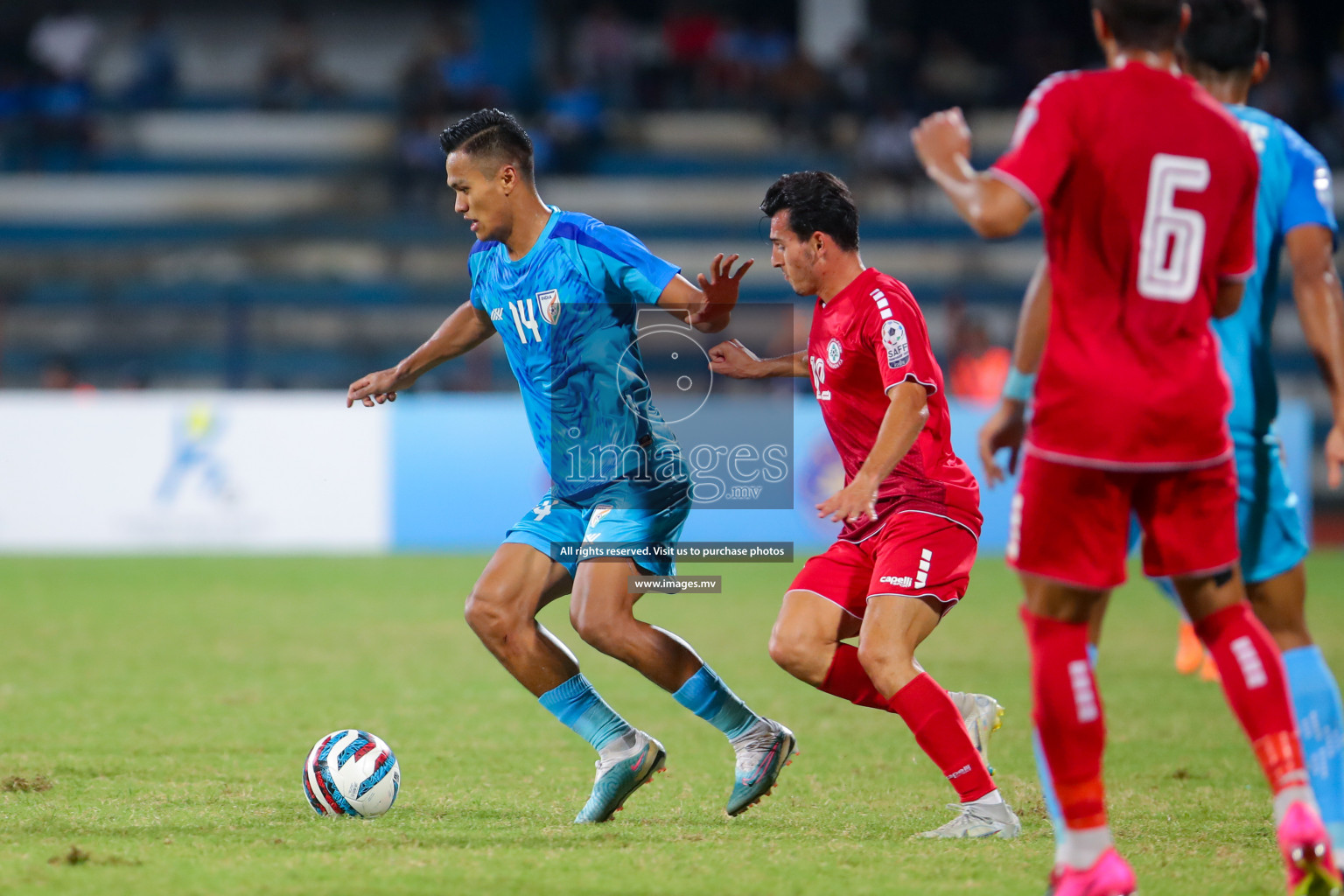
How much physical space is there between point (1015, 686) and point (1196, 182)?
4859 mm

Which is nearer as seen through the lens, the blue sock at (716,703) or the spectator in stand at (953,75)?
the blue sock at (716,703)

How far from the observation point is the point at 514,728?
259 inches

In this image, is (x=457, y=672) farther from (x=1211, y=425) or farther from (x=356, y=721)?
(x=1211, y=425)

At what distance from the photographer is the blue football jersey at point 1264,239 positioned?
3.77 metres

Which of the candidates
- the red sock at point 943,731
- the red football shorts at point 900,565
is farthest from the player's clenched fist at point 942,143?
the red sock at point 943,731

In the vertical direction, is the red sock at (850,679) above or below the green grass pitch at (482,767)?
above

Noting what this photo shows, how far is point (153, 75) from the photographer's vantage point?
69.5 feet

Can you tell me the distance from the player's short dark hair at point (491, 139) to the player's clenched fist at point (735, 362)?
2.94 ft

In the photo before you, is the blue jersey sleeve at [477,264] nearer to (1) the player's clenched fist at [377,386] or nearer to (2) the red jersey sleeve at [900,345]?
(1) the player's clenched fist at [377,386]

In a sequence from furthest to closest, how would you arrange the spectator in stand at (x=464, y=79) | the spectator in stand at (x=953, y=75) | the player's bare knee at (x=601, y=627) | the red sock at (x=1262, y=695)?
the spectator in stand at (x=953, y=75) < the spectator in stand at (x=464, y=79) < the player's bare knee at (x=601, y=627) < the red sock at (x=1262, y=695)

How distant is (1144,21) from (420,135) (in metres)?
17.9

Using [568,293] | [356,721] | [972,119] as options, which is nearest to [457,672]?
[356,721]

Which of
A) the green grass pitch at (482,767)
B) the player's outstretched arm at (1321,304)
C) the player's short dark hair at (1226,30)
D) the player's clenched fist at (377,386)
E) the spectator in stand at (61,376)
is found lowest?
the green grass pitch at (482,767)

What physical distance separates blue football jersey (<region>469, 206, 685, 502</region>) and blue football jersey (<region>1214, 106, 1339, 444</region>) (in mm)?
1852
